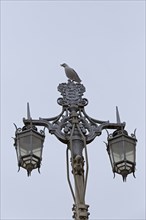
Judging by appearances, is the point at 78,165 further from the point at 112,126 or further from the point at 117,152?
the point at 112,126

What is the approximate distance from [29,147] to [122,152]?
1427 millimetres

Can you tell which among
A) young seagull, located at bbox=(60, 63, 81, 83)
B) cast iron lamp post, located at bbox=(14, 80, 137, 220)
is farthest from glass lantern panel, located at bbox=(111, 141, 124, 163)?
young seagull, located at bbox=(60, 63, 81, 83)

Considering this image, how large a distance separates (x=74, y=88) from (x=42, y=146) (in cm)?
169

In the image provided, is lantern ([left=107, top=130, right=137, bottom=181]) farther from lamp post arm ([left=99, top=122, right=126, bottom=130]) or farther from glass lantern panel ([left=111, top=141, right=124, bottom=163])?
lamp post arm ([left=99, top=122, right=126, bottom=130])

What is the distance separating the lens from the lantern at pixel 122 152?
41.2 ft

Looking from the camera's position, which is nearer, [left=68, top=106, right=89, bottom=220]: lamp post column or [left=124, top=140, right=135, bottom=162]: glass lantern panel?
[left=68, top=106, right=89, bottom=220]: lamp post column

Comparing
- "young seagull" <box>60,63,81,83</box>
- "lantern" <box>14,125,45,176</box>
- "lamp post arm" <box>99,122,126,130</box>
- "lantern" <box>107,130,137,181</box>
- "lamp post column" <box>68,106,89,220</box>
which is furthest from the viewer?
"young seagull" <box>60,63,81,83</box>

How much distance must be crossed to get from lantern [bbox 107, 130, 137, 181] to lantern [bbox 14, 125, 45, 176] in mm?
1093

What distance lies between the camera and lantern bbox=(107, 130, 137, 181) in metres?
12.6

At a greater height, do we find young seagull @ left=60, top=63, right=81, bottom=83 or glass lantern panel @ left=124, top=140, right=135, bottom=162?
young seagull @ left=60, top=63, right=81, bottom=83

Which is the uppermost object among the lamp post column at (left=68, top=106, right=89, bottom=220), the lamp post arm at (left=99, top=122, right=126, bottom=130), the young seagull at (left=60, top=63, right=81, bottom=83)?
the young seagull at (left=60, top=63, right=81, bottom=83)

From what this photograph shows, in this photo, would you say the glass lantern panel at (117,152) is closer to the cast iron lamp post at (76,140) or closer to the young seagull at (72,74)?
the cast iron lamp post at (76,140)

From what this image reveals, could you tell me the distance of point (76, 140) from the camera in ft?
41.7

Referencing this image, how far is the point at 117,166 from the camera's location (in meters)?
12.6
